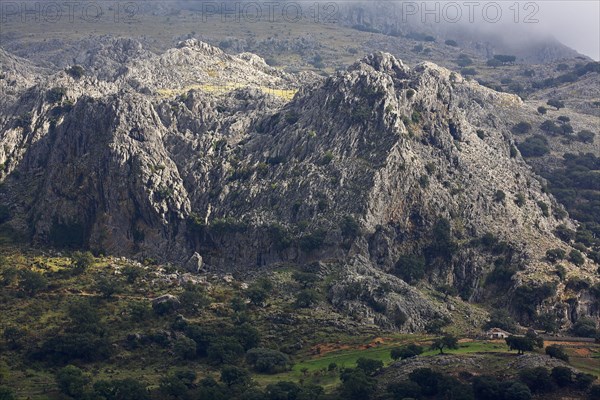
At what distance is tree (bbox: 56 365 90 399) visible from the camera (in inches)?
5871

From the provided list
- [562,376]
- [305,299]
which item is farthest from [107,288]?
[562,376]

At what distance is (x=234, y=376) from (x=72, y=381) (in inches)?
973

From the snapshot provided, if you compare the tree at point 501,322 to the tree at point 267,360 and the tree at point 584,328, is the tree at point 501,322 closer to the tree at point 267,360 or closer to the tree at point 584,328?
the tree at point 584,328

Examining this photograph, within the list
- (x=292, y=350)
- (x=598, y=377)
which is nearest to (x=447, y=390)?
(x=598, y=377)

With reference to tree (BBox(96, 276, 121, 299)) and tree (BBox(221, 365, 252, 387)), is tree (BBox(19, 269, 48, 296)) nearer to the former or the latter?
tree (BBox(96, 276, 121, 299))

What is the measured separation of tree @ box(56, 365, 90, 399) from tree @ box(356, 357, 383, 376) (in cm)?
4243

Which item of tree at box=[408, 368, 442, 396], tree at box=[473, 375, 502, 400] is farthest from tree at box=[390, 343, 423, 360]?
tree at box=[473, 375, 502, 400]

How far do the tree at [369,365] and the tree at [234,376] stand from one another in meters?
17.5

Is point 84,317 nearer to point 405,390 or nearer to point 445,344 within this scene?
point 405,390

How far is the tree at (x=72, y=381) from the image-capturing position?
149 metres

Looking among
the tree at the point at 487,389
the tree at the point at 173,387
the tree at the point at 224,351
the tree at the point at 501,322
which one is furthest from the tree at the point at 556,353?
the tree at the point at 173,387

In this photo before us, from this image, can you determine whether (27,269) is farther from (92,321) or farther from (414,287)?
(414,287)

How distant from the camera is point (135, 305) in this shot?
18488 centimetres

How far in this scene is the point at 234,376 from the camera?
157 metres
